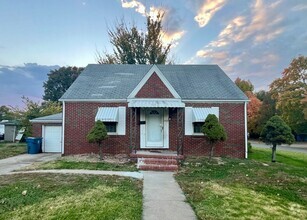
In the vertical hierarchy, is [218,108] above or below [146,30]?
below

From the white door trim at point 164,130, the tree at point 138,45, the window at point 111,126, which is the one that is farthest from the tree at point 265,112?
the window at point 111,126

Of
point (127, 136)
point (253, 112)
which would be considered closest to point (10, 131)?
point (127, 136)

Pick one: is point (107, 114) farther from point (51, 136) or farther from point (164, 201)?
point (164, 201)

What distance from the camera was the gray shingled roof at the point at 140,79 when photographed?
636 inches

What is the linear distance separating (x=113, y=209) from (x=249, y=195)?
427 centimetres

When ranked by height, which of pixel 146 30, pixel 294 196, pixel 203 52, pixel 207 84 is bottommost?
pixel 294 196

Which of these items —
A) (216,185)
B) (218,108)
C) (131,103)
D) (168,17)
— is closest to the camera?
(216,185)

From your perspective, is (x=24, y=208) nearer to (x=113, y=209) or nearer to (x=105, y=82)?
(x=113, y=209)

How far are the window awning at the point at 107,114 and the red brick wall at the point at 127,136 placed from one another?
337 millimetres

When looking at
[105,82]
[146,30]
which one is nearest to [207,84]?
[105,82]

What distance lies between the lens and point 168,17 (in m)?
37.8

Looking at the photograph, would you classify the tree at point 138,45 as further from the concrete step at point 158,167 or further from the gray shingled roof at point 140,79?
the concrete step at point 158,167

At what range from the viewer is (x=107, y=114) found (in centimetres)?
1533

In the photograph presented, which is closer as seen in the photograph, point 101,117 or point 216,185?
point 216,185
